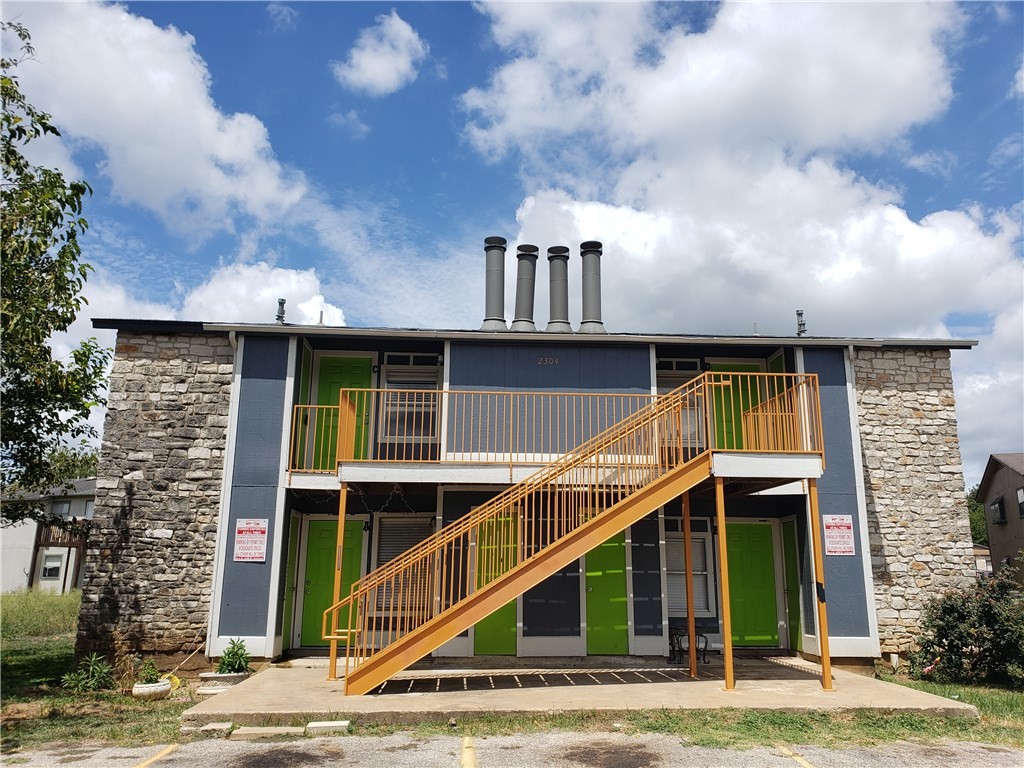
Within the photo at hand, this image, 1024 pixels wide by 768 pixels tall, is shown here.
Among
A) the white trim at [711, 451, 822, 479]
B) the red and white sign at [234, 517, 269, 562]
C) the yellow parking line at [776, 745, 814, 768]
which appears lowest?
the yellow parking line at [776, 745, 814, 768]

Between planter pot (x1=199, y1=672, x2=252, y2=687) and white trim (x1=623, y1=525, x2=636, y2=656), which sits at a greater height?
white trim (x1=623, y1=525, x2=636, y2=656)

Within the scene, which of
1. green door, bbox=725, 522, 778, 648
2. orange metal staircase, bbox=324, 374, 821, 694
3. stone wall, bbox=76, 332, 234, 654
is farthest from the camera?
green door, bbox=725, 522, 778, 648

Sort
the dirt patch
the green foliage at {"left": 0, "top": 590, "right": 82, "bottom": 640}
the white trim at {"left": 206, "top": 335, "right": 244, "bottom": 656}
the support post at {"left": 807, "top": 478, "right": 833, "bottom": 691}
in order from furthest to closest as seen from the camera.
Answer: the green foliage at {"left": 0, "top": 590, "right": 82, "bottom": 640}, the white trim at {"left": 206, "top": 335, "right": 244, "bottom": 656}, the support post at {"left": 807, "top": 478, "right": 833, "bottom": 691}, the dirt patch

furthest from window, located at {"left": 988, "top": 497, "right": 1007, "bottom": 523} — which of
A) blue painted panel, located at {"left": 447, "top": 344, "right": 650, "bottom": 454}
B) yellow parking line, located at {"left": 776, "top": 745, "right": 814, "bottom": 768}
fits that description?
yellow parking line, located at {"left": 776, "top": 745, "right": 814, "bottom": 768}

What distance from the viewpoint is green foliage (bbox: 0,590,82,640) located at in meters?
17.1

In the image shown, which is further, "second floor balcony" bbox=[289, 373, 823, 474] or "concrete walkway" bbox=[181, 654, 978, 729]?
"second floor balcony" bbox=[289, 373, 823, 474]

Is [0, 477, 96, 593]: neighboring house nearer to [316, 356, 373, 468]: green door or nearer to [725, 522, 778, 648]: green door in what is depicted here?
[316, 356, 373, 468]: green door

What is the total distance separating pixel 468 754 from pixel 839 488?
796 centimetres

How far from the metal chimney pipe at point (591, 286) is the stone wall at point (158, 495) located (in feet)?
21.6

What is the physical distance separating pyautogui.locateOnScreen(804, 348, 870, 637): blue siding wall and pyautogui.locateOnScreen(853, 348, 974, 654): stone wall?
1.14 ft

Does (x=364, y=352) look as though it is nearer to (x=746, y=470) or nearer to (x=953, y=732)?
(x=746, y=470)

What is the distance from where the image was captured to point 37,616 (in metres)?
18.7

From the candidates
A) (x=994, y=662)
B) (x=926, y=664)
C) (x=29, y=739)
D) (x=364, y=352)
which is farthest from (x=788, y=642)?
(x=29, y=739)

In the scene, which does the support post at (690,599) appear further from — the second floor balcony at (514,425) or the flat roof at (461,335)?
the flat roof at (461,335)
